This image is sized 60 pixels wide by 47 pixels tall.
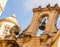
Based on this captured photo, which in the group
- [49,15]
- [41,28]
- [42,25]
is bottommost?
[41,28]

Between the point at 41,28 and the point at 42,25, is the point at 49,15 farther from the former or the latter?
the point at 41,28

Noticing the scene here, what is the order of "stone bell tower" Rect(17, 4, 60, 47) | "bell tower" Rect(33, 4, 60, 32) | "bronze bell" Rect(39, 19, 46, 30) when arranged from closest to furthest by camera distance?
"stone bell tower" Rect(17, 4, 60, 47)
"bell tower" Rect(33, 4, 60, 32)
"bronze bell" Rect(39, 19, 46, 30)

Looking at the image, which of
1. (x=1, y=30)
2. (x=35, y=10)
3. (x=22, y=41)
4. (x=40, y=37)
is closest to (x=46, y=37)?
(x=40, y=37)

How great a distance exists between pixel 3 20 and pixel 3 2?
41.1ft

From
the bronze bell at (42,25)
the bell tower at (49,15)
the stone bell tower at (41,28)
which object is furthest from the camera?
the bronze bell at (42,25)

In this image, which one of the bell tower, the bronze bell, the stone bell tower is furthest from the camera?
the bronze bell

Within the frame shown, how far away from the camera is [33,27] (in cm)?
2064

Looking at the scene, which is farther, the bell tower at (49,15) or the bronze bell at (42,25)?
the bronze bell at (42,25)

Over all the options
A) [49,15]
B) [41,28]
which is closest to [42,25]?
[41,28]

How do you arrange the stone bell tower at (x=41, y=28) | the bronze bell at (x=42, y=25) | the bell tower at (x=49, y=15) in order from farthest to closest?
1. the bronze bell at (x=42, y=25)
2. the bell tower at (x=49, y=15)
3. the stone bell tower at (x=41, y=28)

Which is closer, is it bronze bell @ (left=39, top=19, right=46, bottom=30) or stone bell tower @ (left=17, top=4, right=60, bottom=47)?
stone bell tower @ (left=17, top=4, right=60, bottom=47)

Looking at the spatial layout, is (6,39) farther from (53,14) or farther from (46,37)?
(53,14)

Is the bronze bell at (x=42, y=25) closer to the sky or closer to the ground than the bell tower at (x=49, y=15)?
closer to the ground

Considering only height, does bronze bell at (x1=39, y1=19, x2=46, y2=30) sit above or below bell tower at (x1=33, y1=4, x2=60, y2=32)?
below
